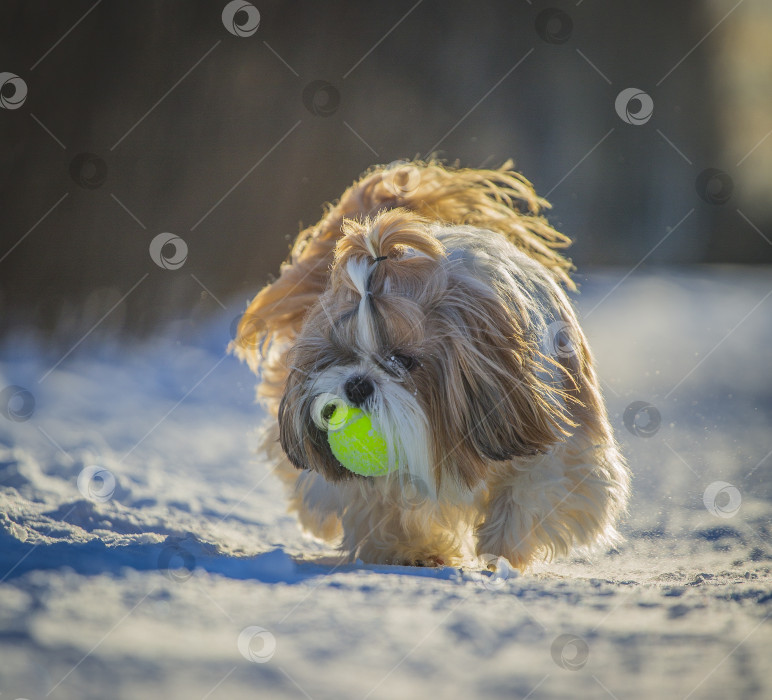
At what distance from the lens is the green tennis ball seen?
2.31 m

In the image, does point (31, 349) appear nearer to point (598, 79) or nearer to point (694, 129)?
point (598, 79)

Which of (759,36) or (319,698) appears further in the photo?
(759,36)

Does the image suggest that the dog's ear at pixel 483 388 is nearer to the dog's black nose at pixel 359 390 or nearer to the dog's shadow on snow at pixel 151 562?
the dog's black nose at pixel 359 390

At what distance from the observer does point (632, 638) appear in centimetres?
190

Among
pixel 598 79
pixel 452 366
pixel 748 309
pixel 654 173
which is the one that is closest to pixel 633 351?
pixel 748 309

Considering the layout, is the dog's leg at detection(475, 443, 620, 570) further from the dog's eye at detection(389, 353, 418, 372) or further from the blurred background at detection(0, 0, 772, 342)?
the blurred background at detection(0, 0, 772, 342)

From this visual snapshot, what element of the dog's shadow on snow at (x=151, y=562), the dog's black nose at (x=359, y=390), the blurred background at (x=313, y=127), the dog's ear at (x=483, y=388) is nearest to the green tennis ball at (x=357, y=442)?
the dog's black nose at (x=359, y=390)

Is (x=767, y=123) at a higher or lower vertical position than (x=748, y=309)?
higher

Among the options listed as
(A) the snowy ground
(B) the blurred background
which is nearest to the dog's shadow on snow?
(A) the snowy ground

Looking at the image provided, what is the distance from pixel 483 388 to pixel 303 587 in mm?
761

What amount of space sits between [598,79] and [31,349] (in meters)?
4.79

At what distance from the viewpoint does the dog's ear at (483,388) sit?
92.5 inches

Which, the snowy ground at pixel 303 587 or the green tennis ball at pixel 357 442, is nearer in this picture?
the snowy ground at pixel 303 587

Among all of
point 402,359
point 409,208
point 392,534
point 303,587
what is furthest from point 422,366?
point 409,208
